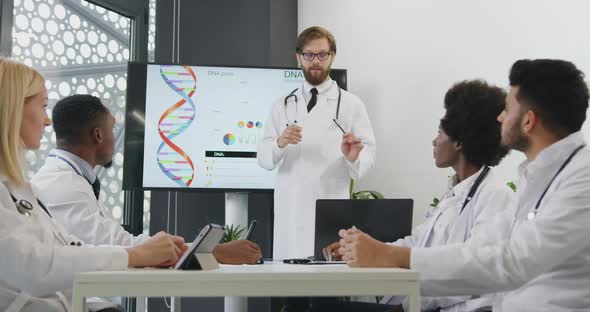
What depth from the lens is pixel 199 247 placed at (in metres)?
1.68

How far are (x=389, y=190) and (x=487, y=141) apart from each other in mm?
2483

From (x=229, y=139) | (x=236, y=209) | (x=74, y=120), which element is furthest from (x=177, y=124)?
(x=74, y=120)

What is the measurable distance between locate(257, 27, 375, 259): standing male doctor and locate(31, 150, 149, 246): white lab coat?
1.47 meters

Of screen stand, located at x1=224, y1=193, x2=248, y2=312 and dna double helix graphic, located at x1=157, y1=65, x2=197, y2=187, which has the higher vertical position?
dna double helix graphic, located at x1=157, y1=65, x2=197, y2=187

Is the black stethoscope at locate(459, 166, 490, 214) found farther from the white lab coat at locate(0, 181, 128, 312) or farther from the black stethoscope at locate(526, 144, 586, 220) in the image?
the white lab coat at locate(0, 181, 128, 312)

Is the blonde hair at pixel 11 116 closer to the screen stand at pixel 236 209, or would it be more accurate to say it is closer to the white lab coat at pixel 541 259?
the white lab coat at pixel 541 259

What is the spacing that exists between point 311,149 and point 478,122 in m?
1.68

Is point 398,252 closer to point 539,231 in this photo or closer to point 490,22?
point 539,231

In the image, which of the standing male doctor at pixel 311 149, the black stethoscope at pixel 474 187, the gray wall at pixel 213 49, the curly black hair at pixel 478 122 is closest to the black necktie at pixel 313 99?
the standing male doctor at pixel 311 149

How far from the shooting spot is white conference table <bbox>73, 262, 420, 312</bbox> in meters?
1.42

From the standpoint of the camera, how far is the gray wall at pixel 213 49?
5152 millimetres

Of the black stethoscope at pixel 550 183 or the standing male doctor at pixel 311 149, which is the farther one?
the standing male doctor at pixel 311 149

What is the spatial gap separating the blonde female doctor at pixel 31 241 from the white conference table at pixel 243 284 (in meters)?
0.21

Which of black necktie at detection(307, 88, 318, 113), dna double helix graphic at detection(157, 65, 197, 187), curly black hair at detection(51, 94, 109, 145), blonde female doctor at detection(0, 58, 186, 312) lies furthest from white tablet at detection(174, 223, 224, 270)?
dna double helix graphic at detection(157, 65, 197, 187)
